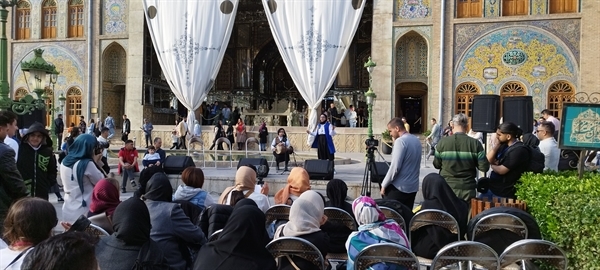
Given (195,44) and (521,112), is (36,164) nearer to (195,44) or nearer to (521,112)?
(521,112)

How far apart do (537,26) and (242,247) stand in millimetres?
18490

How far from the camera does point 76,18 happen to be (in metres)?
24.6

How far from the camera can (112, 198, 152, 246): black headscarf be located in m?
3.51

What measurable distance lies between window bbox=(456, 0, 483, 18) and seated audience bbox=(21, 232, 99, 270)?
65.9ft

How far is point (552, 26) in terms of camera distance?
19141 millimetres

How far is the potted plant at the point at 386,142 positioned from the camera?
60.8 feet

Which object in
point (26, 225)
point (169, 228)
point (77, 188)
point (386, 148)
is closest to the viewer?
point (26, 225)

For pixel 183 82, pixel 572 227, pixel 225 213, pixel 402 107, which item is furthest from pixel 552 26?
pixel 225 213

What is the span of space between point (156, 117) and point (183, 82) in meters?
6.41

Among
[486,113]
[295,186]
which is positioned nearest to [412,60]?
[486,113]

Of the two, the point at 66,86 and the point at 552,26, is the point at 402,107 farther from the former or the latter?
the point at 66,86

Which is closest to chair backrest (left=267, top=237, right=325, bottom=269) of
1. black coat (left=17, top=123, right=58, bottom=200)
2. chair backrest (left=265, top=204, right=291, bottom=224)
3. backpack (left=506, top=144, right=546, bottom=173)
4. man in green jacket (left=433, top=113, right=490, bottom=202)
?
chair backrest (left=265, top=204, right=291, bottom=224)

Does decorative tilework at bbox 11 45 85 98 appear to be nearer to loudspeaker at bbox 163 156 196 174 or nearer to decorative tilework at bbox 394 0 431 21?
decorative tilework at bbox 394 0 431 21

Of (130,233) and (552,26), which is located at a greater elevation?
(552,26)
